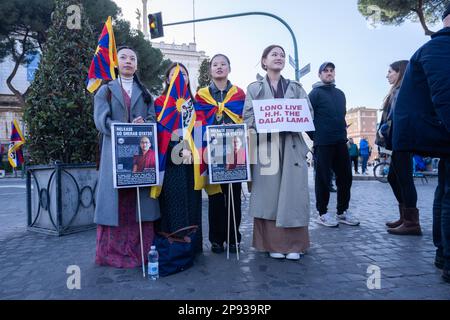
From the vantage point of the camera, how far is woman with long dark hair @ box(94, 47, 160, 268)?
134 inches

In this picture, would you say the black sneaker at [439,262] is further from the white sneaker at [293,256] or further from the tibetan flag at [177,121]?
the tibetan flag at [177,121]

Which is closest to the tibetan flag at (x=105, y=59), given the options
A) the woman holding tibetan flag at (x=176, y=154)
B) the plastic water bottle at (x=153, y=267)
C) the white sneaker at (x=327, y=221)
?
the woman holding tibetan flag at (x=176, y=154)

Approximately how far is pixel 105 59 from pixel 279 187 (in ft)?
7.50

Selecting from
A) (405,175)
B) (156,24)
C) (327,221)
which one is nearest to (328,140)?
(405,175)

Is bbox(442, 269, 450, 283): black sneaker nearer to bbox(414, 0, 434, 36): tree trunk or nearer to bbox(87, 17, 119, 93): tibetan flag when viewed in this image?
bbox(87, 17, 119, 93): tibetan flag

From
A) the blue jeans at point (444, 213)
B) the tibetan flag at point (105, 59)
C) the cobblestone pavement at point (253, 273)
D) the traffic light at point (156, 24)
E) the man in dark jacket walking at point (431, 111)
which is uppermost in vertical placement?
the traffic light at point (156, 24)

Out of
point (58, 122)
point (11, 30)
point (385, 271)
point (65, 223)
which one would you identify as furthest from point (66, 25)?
point (11, 30)

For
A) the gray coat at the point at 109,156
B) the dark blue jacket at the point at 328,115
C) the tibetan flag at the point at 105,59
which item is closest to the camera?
the gray coat at the point at 109,156

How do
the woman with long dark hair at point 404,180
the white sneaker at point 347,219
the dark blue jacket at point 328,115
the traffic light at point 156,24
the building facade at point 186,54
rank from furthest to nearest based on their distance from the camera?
1. the building facade at point 186,54
2. the traffic light at point 156,24
3. the white sneaker at point 347,219
4. the dark blue jacket at point 328,115
5. the woman with long dark hair at point 404,180

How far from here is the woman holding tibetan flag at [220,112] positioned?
12.4 ft

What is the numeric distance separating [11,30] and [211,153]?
72.0 ft

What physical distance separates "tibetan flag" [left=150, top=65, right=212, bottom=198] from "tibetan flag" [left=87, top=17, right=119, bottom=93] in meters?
0.65

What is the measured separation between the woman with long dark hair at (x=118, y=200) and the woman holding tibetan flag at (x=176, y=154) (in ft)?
0.53

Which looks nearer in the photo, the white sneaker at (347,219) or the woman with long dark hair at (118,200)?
the woman with long dark hair at (118,200)
